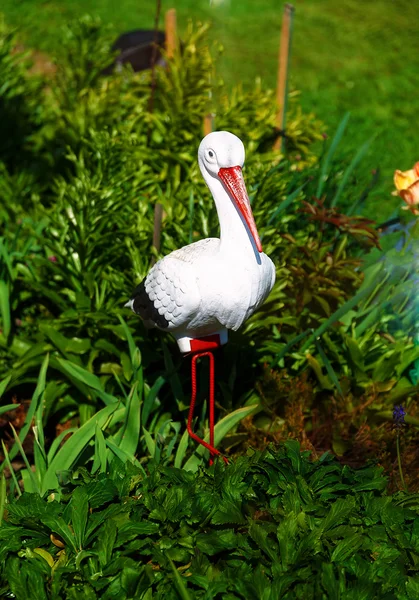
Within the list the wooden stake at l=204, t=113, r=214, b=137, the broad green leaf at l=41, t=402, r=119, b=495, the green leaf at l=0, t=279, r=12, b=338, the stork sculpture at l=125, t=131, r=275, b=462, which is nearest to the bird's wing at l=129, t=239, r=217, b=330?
the stork sculpture at l=125, t=131, r=275, b=462

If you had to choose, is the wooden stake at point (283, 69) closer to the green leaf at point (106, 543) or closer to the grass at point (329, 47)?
the grass at point (329, 47)

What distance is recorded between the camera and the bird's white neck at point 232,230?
2.21m

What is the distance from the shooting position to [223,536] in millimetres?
1950

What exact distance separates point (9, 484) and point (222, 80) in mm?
2652

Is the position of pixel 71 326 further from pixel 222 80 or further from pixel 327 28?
pixel 327 28

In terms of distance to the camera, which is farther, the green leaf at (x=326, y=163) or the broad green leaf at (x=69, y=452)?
the green leaf at (x=326, y=163)

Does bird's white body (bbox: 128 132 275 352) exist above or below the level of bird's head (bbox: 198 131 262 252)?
below

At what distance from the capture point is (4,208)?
14.0 ft

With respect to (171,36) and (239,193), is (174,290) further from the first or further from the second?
(171,36)

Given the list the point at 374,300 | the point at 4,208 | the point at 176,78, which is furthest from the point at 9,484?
the point at 176,78

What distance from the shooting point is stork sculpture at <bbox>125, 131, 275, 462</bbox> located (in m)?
2.19

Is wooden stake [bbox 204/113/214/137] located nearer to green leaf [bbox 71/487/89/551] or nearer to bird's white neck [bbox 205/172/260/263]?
bird's white neck [bbox 205/172/260/263]

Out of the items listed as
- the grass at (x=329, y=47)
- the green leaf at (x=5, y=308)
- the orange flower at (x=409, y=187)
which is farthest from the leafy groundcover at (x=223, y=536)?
the grass at (x=329, y=47)

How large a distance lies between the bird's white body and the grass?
148 inches
